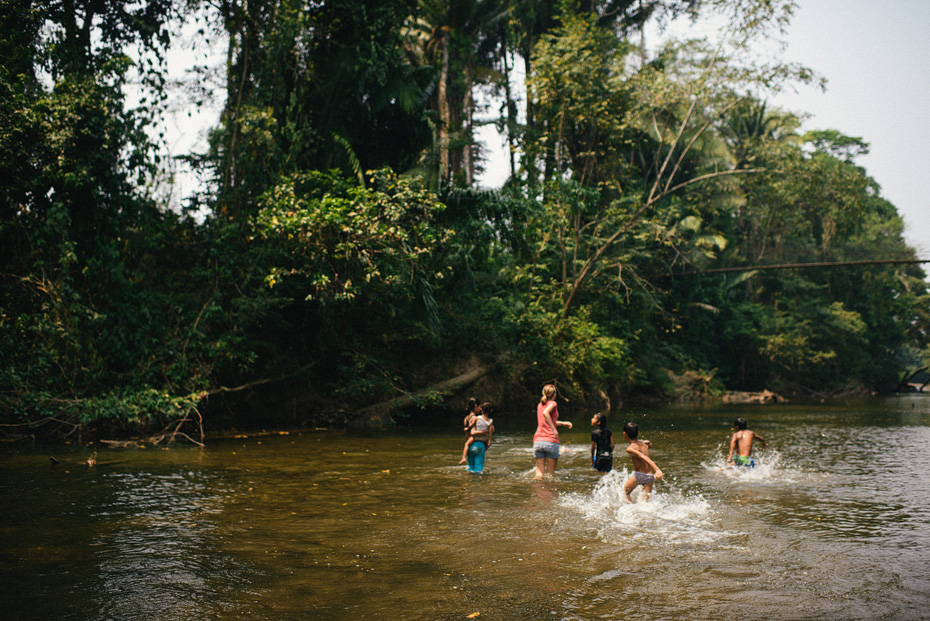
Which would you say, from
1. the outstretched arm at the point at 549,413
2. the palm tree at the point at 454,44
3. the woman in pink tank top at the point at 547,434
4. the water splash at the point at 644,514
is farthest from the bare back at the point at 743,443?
the palm tree at the point at 454,44

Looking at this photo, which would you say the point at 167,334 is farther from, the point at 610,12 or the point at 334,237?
the point at 610,12

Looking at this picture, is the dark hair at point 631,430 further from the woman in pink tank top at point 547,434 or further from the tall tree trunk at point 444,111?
the tall tree trunk at point 444,111

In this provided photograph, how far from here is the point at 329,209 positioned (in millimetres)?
16469

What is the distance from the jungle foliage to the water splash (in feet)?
31.1

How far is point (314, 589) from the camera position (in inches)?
205

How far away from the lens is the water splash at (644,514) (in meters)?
6.93

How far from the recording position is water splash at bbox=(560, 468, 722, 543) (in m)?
6.93

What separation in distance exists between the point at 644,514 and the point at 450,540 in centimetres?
243

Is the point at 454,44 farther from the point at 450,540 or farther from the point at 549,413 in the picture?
the point at 450,540

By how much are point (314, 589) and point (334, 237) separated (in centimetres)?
1239

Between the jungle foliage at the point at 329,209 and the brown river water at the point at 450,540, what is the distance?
3969 millimetres

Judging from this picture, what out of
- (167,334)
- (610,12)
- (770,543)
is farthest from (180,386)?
(610,12)

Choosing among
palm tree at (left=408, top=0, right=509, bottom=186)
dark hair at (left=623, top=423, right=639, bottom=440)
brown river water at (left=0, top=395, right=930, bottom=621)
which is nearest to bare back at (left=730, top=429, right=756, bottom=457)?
brown river water at (left=0, top=395, right=930, bottom=621)

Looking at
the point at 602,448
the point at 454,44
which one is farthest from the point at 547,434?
the point at 454,44
